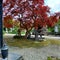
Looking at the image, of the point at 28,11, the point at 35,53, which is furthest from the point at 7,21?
the point at 35,53

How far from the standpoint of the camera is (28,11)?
565 inches

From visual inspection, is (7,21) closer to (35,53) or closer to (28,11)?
(28,11)

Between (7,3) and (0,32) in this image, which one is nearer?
(0,32)

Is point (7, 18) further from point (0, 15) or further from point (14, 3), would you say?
point (0, 15)

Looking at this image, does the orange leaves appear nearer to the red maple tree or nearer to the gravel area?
the red maple tree

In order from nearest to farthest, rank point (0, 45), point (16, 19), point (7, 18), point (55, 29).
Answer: point (0, 45)
point (7, 18)
point (16, 19)
point (55, 29)

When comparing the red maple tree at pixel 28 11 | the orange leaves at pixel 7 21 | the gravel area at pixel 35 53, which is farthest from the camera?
the red maple tree at pixel 28 11

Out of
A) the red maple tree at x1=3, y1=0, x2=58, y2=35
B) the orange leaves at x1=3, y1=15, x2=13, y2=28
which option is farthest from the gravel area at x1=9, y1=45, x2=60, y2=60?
the red maple tree at x1=3, y1=0, x2=58, y2=35

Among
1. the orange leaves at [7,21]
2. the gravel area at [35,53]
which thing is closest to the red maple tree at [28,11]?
the orange leaves at [7,21]

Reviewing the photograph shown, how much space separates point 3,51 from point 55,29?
62.7 ft

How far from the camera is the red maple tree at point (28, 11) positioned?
14.1 m

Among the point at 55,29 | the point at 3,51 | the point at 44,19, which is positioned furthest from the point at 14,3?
the point at 55,29

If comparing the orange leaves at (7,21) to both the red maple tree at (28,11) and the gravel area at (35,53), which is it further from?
the gravel area at (35,53)

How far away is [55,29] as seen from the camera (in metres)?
25.8
